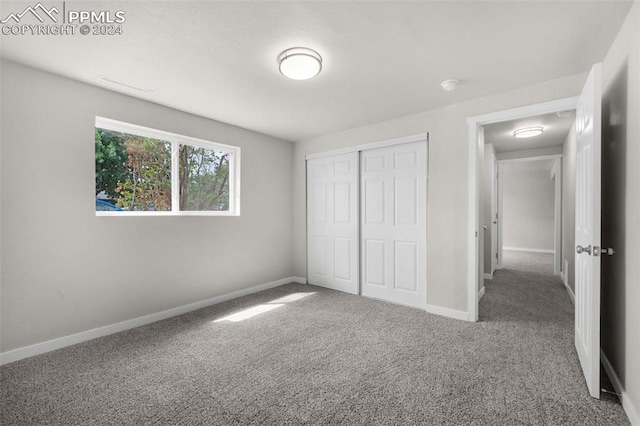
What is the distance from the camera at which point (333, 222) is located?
A: 4.57 meters

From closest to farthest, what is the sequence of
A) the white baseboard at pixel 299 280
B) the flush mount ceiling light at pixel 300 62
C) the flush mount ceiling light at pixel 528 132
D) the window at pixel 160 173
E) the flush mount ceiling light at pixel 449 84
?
the flush mount ceiling light at pixel 300 62, the flush mount ceiling light at pixel 449 84, the window at pixel 160 173, the flush mount ceiling light at pixel 528 132, the white baseboard at pixel 299 280


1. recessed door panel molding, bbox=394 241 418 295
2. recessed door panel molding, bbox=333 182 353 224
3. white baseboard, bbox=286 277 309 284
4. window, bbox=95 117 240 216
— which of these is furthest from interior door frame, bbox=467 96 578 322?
window, bbox=95 117 240 216

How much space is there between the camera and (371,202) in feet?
13.5

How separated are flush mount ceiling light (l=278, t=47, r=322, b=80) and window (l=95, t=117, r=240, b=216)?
1.94m

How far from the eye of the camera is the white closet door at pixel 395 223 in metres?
3.65

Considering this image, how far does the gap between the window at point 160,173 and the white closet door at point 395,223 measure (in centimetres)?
194

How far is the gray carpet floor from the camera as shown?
1720 mm

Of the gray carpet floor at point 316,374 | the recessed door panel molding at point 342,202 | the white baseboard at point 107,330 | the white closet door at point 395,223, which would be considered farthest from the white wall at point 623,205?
the white baseboard at point 107,330

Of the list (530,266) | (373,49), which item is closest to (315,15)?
(373,49)

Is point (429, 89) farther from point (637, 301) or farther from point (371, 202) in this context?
point (637, 301)

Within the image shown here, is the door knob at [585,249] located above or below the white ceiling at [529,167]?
below

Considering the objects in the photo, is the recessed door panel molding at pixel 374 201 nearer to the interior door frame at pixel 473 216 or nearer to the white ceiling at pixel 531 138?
the interior door frame at pixel 473 216

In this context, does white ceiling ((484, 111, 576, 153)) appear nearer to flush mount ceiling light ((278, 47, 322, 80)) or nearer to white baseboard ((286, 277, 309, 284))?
flush mount ceiling light ((278, 47, 322, 80))

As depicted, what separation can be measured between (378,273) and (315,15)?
3206mm
